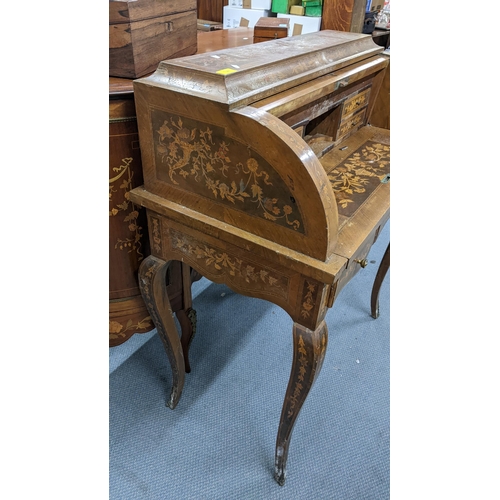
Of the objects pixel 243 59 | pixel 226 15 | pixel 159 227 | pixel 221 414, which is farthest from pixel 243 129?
pixel 226 15

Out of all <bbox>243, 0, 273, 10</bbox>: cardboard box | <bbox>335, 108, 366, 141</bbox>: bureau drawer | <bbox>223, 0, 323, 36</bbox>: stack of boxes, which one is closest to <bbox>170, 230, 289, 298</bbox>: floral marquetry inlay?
<bbox>335, 108, 366, 141</bbox>: bureau drawer

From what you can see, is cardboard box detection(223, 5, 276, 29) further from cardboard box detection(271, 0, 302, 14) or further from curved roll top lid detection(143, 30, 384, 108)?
curved roll top lid detection(143, 30, 384, 108)

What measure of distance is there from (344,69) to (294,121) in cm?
27

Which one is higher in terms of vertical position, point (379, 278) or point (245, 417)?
point (379, 278)

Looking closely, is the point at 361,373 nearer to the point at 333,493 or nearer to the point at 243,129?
the point at 333,493

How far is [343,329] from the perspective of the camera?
1.81 metres

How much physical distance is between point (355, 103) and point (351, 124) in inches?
2.8

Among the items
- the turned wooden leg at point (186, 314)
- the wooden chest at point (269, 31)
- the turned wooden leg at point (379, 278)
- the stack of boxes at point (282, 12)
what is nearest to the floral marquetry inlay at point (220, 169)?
the turned wooden leg at point (186, 314)

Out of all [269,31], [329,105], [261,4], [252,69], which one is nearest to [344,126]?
[329,105]

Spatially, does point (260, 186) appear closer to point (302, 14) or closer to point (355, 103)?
point (355, 103)

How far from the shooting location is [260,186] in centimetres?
77

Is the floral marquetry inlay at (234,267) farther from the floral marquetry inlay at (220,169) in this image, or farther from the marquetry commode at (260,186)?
the floral marquetry inlay at (220,169)

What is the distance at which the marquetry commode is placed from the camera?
731 millimetres

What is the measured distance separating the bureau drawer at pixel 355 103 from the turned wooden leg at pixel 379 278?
62 centimetres
